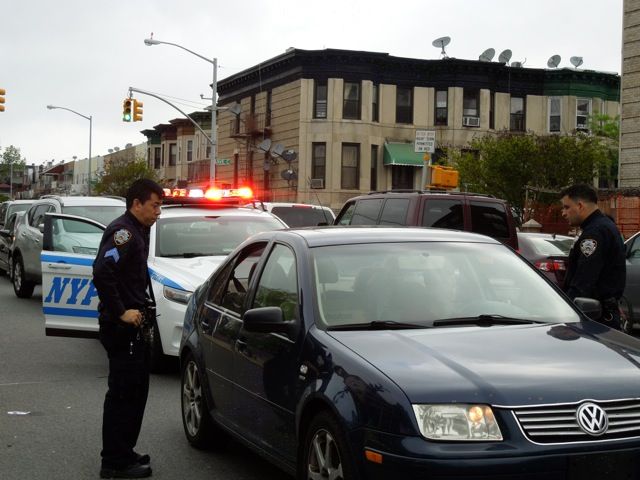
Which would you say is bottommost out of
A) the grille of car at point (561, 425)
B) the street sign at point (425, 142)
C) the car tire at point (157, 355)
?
the car tire at point (157, 355)

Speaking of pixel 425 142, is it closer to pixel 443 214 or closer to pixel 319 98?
pixel 443 214

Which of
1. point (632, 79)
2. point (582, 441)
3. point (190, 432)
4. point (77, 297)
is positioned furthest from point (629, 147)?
point (582, 441)

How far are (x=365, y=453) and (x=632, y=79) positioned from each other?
25.6 m

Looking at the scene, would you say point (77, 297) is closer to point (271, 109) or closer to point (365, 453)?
point (365, 453)

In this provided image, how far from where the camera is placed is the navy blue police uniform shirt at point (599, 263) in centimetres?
723

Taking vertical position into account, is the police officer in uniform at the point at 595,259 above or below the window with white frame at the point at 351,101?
below

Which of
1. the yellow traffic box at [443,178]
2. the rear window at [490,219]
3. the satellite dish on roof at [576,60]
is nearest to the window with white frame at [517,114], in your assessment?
the satellite dish on roof at [576,60]

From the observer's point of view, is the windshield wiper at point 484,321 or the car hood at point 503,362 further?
the windshield wiper at point 484,321

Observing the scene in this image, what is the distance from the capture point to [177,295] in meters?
9.49

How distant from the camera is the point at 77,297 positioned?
10.1 meters

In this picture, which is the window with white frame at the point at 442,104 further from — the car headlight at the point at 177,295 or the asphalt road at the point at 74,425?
the car headlight at the point at 177,295

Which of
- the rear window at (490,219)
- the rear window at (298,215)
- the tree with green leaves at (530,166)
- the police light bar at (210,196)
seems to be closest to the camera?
the police light bar at (210,196)

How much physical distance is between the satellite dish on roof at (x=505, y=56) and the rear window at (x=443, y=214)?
117ft

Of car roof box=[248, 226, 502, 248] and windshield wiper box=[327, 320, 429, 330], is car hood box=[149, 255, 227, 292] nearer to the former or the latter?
car roof box=[248, 226, 502, 248]
